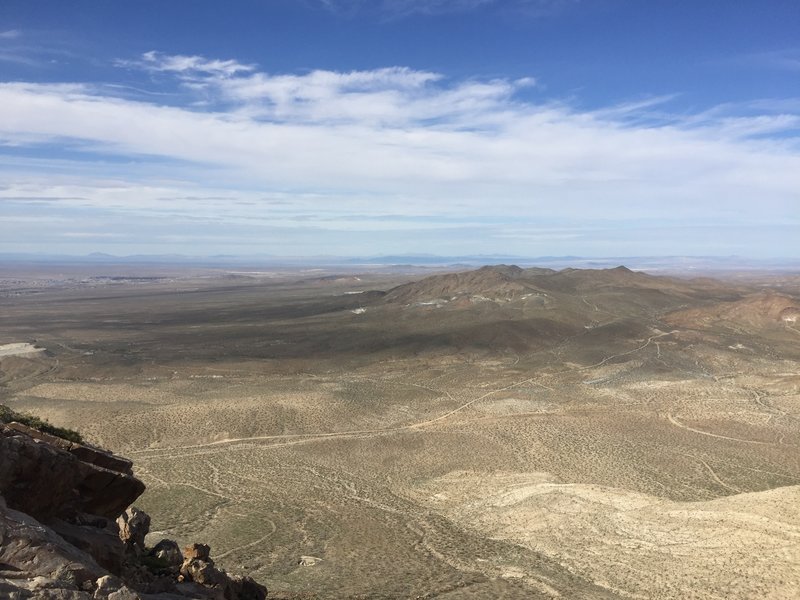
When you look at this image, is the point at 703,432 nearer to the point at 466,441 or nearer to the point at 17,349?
the point at 466,441

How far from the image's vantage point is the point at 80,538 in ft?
35.9

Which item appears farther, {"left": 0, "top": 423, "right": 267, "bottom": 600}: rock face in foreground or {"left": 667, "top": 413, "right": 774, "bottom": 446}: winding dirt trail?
{"left": 667, "top": 413, "right": 774, "bottom": 446}: winding dirt trail

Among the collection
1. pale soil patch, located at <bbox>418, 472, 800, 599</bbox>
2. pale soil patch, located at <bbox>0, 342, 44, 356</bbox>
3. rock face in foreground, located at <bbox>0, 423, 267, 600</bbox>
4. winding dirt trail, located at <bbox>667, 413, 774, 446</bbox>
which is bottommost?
winding dirt trail, located at <bbox>667, 413, 774, 446</bbox>

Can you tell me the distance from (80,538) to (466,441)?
23967 millimetres

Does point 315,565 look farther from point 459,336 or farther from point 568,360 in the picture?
point 459,336

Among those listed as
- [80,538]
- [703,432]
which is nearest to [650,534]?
[80,538]

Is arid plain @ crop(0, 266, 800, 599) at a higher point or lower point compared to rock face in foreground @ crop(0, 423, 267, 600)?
lower

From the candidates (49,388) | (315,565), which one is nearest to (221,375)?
(49,388)

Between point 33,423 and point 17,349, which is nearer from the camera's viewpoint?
point 33,423

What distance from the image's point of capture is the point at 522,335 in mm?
66500

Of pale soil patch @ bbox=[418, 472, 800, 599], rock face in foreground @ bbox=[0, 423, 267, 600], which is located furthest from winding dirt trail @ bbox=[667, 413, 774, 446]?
rock face in foreground @ bbox=[0, 423, 267, 600]

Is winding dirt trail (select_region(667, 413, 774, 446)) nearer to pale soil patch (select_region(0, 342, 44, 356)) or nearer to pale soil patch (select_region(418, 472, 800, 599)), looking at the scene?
pale soil patch (select_region(418, 472, 800, 599))

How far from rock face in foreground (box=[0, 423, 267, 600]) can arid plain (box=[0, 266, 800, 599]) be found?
3.81 metres

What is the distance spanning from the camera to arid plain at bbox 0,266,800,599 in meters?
17.6
